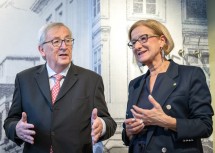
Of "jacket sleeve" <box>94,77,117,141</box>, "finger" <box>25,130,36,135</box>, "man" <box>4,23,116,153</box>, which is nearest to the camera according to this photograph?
"finger" <box>25,130,36,135</box>

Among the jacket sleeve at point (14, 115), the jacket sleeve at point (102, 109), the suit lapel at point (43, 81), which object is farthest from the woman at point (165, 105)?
the jacket sleeve at point (14, 115)

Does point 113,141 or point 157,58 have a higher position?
point 157,58

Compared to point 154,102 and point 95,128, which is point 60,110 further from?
point 154,102

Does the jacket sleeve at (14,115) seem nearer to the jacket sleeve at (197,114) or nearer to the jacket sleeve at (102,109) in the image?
the jacket sleeve at (102,109)

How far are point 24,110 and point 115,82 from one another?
94 cm

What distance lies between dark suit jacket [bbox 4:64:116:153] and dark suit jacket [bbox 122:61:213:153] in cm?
38

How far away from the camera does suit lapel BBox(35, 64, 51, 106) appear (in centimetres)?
197

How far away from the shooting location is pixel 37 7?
9.00ft

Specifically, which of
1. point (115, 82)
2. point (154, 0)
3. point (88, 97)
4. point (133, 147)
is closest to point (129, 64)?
point (115, 82)

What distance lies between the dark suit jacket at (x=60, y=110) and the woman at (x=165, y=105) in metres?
0.27

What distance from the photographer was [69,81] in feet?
6.77

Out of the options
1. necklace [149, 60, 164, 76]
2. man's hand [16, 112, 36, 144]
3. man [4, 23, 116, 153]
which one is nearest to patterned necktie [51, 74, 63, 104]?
man [4, 23, 116, 153]

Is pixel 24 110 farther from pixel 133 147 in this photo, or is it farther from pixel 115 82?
pixel 115 82

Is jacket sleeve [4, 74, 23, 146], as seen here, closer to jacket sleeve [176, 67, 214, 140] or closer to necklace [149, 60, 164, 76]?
necklace [149, 60, 164, 76]
